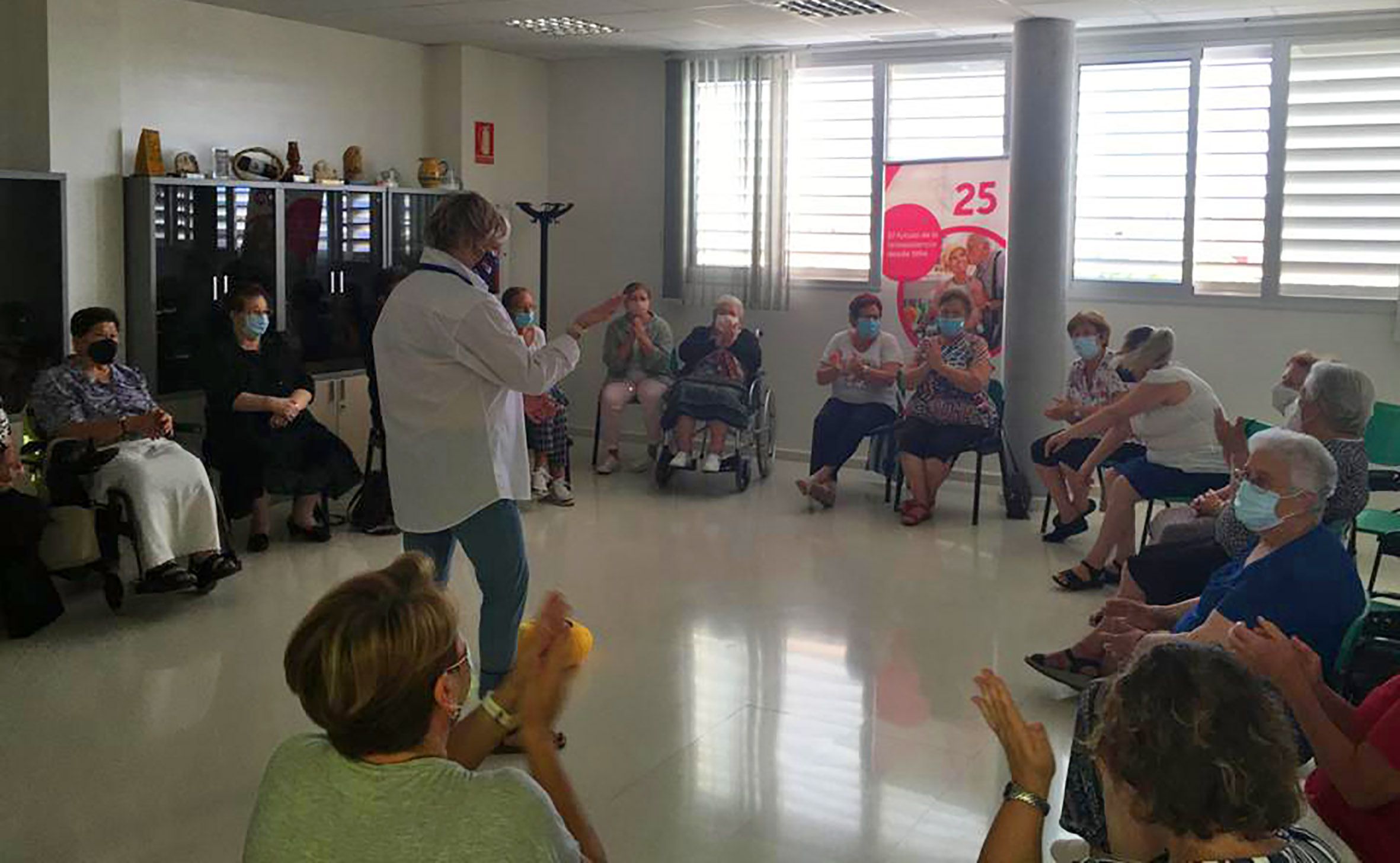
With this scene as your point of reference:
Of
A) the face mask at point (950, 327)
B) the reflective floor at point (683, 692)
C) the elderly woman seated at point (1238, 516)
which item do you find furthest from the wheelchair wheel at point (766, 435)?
the elderly woman seated at point (1238, 516)

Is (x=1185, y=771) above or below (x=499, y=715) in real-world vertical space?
above

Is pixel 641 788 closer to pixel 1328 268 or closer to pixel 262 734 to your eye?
pixel 262 734

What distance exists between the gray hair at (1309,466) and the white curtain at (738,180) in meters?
5.71

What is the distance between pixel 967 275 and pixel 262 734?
544 centimetres

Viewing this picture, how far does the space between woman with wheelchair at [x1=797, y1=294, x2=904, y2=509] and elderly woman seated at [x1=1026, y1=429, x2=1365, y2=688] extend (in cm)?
398

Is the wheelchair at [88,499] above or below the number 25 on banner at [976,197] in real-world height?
below

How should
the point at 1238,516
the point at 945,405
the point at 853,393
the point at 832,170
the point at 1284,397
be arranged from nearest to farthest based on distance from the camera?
the point at 1238,516 → the point at 1284,397 → the point at 945,405 → the point at 853,393 → the point at 832,170

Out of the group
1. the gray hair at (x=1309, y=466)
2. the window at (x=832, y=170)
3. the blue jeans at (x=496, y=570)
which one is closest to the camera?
the gray hair at (x=1309, y=466)

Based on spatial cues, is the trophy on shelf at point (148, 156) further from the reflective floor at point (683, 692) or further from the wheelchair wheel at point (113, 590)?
the wheelchair wheel at point (113, 590)

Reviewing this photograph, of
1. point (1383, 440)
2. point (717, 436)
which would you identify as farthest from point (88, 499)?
point (1383, 440)

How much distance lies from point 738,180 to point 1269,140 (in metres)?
3.19

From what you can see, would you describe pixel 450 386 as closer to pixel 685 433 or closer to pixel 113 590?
pixel 113 590

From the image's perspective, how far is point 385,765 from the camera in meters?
1.78

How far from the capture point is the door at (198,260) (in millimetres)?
7000
